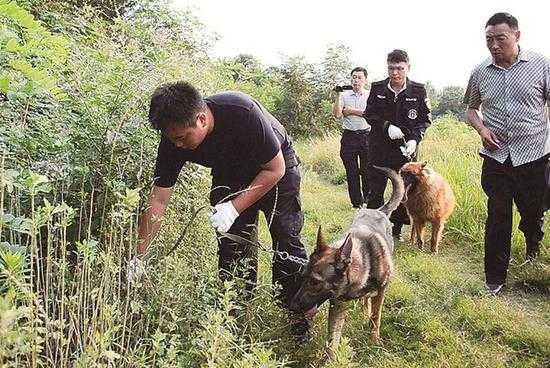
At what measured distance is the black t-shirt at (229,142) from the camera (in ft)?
10.1

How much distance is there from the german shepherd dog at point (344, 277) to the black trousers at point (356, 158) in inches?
143

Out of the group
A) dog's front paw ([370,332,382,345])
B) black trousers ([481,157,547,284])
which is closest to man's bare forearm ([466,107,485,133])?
black trousers ([481,157,547,284])

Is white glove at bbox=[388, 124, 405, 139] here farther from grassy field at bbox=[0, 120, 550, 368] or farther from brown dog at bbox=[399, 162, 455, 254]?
grassy field at bbox=[0, 120, 550, 368]

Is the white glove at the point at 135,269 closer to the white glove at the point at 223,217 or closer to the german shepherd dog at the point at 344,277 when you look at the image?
the white glove at the point at 223,217

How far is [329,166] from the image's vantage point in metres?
11.5

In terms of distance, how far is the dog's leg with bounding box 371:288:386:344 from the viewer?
3646mm

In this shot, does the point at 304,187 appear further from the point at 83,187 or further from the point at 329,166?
the point at 83,187

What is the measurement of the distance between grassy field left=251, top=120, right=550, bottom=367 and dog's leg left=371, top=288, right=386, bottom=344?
→ 7 cm

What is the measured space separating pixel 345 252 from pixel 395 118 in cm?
298

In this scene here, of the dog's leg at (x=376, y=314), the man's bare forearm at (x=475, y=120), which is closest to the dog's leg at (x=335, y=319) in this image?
the dog's leg at (x=376, y=314)

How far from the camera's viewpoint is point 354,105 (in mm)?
7613

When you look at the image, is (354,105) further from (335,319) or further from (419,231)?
(335,319)

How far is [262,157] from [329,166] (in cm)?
847

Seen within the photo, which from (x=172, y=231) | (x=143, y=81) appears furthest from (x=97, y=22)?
(x=172, y=231)
